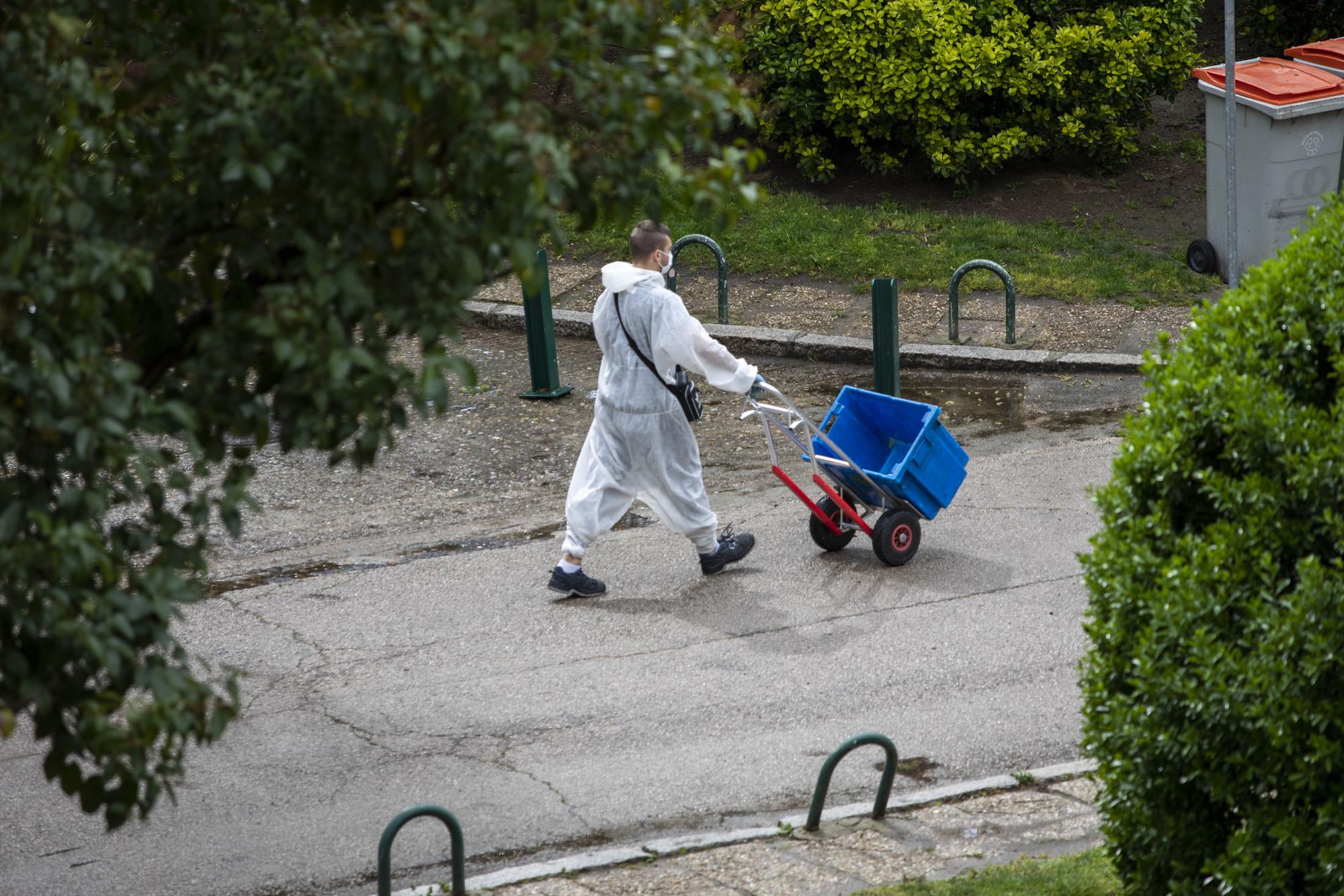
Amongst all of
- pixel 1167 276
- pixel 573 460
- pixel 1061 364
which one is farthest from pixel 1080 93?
pixel 573 460

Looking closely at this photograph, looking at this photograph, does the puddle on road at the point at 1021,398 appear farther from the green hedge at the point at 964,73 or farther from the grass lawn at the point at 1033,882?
the grass lawn at the point at 1033,882

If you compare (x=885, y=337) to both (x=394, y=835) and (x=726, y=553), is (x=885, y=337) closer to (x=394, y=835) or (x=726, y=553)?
(x=726, y=553)

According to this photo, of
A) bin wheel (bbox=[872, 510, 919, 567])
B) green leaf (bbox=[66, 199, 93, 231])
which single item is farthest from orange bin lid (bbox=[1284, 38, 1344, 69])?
green leaf (bbox=[66, 199, 93, 231])

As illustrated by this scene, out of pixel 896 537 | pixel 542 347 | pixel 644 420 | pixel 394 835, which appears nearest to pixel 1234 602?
pixel 394 835

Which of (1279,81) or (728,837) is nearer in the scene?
(728,837)

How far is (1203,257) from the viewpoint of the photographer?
1337 cm

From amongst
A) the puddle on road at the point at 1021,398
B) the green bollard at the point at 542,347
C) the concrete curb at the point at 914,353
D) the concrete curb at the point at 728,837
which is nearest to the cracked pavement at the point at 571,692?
the concrete curb at the point at 728,837

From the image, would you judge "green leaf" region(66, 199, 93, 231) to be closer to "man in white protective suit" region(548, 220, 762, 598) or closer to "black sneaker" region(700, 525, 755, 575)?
"man in white protective suit" region(548, 220, 762, 598)

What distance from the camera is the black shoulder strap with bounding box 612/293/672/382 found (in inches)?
309

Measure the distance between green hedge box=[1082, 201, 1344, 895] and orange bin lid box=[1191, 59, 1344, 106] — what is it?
8991mm

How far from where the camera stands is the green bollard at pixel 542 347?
1115 centimetres

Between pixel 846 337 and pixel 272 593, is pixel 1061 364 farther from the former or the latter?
pixel 272 593

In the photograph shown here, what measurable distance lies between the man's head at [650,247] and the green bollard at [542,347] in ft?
10.6

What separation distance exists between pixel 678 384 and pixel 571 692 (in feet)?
5.97
